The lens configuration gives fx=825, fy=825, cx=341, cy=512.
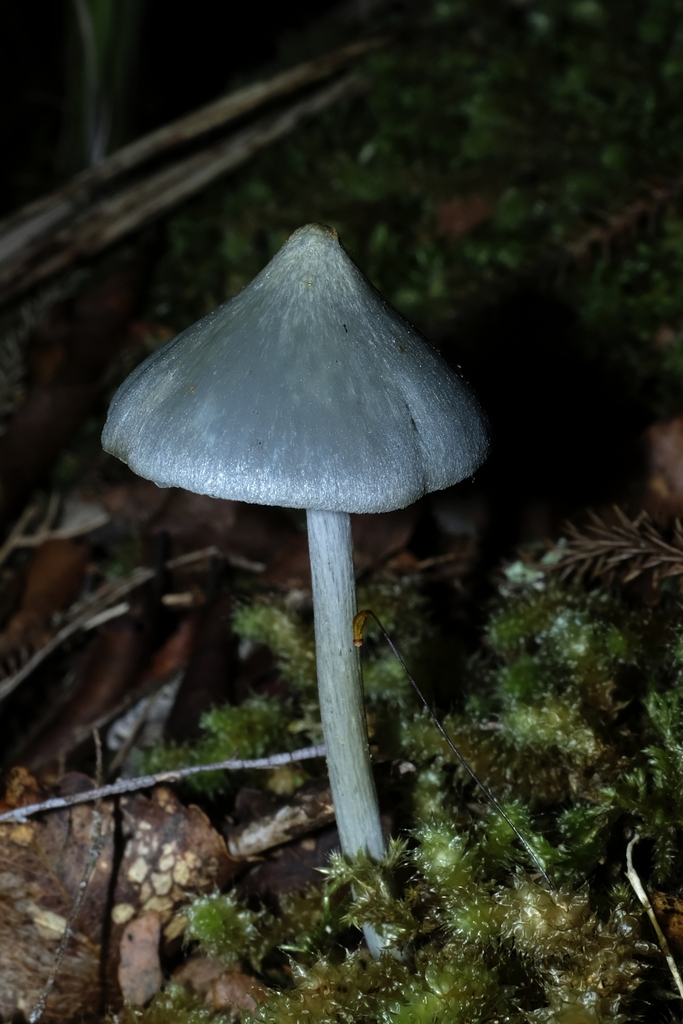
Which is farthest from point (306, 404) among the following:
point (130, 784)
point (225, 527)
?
point (225, 527)

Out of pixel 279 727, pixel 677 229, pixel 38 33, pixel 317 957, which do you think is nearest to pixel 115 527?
pixel 279 727

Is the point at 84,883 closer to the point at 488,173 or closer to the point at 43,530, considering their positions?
the point at 43,530

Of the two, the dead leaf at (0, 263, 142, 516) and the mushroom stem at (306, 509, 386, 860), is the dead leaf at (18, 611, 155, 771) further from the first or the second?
the mushroom stem at (306, 509, 386, 860)

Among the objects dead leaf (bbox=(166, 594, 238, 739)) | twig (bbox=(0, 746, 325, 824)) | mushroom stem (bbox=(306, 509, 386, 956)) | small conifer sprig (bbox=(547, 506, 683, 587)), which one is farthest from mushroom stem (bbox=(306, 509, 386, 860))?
small conifer sprig (bbox=(547, 506, 683, 587))

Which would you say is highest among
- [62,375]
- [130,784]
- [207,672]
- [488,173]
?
[488,173]

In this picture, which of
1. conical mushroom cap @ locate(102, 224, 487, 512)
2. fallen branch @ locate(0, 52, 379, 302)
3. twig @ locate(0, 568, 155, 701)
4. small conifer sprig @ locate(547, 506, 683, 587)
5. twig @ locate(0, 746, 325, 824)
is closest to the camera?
conical mushroom cap @ locate(102, 224, 487, 512)

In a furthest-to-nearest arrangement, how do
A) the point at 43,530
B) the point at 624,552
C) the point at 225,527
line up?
the point at 43,530 → the point at 225,527 → the point at 624,552
